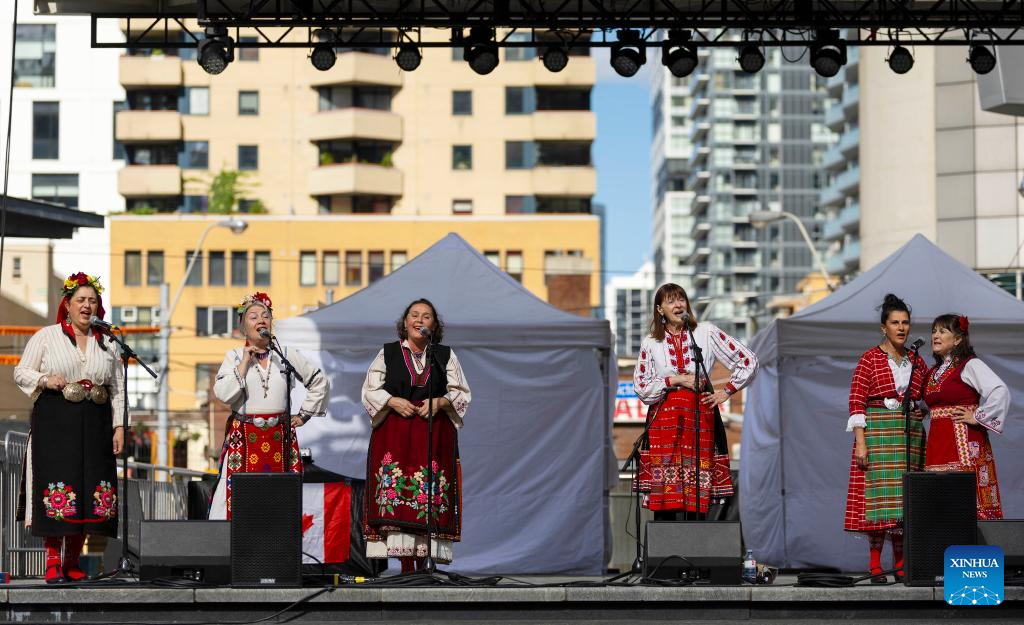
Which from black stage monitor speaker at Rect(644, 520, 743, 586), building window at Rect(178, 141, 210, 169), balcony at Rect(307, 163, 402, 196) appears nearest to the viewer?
black stage monitor speaker at Rect(644, 520, 743, 586)

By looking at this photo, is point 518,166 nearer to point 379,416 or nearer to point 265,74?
point 265,74

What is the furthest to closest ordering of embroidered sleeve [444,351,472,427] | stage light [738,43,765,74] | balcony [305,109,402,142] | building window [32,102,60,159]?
building window [32,102,60,159], balcony [305,109,402,142], stage light [738,43,765,74], embroidered sleeve [444,351,472,427]

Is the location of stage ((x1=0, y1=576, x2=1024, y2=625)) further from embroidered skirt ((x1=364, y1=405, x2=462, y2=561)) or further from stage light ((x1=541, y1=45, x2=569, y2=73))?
stage light ((x1=541, y1=45, x2=569, y2=73))

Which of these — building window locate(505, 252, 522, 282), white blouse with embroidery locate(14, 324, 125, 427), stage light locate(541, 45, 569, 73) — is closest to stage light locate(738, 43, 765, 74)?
stage light locate(541, 45, 569, 73)

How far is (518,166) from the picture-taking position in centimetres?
6881

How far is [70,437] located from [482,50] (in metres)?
7.30

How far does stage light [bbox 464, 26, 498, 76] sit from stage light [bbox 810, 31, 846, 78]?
309cm

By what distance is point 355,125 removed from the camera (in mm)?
68438

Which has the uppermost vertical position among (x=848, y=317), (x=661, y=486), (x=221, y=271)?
(x=221, y=271)

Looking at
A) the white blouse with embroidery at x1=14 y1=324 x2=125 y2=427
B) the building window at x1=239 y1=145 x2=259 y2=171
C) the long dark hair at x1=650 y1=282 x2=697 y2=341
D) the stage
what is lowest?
the stage

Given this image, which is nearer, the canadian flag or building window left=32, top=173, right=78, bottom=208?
the canadian flag

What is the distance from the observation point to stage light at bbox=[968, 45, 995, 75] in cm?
1562

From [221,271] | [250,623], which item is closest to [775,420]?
[250,623]

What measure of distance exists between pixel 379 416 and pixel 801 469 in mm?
5069
